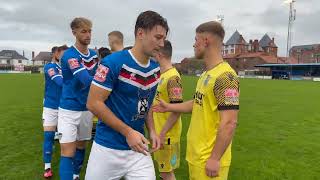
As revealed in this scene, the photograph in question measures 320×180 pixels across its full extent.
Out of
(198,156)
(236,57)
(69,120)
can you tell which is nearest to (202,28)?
(198,156)

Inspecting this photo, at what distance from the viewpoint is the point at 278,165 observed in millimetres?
8422

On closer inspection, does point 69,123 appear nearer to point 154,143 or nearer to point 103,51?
point 154,143

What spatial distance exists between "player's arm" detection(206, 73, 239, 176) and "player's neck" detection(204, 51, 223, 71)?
9.6 inches

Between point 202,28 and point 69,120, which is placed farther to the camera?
point 69,120

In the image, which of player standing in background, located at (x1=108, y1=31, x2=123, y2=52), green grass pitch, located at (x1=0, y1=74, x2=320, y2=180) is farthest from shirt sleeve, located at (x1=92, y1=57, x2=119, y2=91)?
green grass pitch, located at (x1=0, y1=74, x2=320, y2=180)

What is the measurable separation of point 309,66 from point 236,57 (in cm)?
5427

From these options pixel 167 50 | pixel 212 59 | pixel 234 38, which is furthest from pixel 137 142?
pixel 234 38

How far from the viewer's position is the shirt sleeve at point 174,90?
5420mm

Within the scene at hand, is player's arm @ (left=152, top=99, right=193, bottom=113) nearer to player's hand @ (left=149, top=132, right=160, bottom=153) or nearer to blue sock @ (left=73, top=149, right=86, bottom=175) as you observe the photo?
player's hand @ (left=149, top=132, right=160, bottom=153)

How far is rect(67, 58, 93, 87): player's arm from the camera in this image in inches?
215

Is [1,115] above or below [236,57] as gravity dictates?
below

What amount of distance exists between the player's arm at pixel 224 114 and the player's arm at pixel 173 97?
1464 mm

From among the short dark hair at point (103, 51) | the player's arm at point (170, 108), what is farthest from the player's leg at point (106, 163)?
the short dark hair at point (103, 51)

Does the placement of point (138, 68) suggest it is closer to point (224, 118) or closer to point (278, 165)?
point (224, 118)
